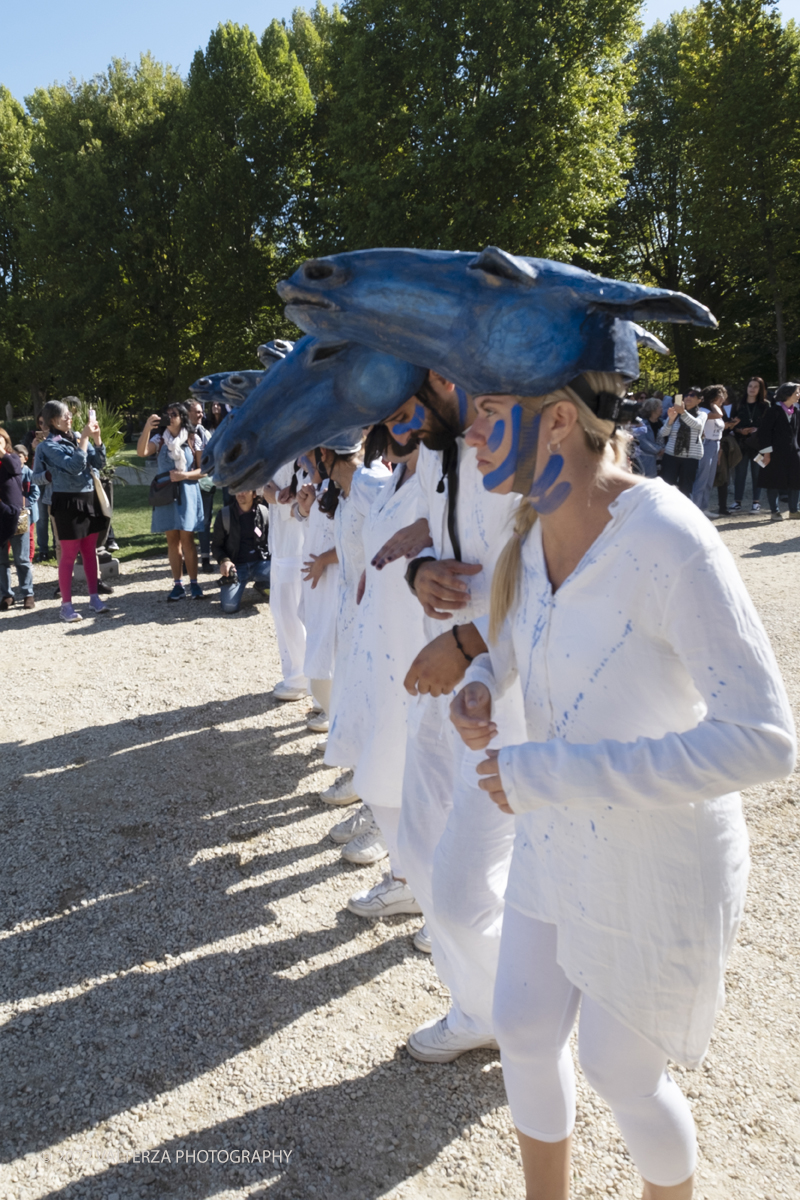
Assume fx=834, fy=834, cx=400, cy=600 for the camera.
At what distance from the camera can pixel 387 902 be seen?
3.58m

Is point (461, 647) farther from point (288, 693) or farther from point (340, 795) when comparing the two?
point (288, 693)

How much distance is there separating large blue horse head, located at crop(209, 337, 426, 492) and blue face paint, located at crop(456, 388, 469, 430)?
0.35 m

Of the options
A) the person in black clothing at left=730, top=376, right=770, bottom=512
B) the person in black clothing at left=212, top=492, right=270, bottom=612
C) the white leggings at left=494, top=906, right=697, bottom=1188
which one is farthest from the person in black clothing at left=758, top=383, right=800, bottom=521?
the white leggings at left=494, top=906, right=697, bottom=1188

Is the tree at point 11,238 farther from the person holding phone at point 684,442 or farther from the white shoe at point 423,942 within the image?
the white shoe at point 423,942

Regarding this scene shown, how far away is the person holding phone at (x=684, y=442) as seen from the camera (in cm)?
1273

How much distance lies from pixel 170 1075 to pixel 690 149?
31.0m

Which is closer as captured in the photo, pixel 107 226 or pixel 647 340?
pixel 647 340

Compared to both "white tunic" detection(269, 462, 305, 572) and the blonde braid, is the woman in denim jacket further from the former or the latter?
the blonde braid

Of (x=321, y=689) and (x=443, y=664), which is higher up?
(x=443, y=664)

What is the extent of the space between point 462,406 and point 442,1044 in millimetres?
2015

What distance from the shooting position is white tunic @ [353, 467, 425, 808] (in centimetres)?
306

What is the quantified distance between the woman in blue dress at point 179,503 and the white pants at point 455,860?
7392 mm

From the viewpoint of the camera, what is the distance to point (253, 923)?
362 cm
